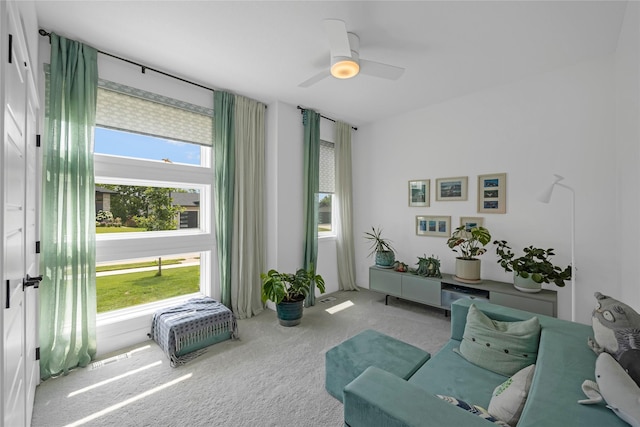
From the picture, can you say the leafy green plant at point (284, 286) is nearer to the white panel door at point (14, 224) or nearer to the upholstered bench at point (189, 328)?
the upholstered bench at point (189, 328)

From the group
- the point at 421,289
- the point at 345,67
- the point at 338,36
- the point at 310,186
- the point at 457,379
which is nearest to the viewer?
the point at 457,379

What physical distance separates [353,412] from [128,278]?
134 inches

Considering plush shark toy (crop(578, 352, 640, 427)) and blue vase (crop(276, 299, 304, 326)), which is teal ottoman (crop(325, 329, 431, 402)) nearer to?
plush shark toy (crop(578, 352, 640, 427))

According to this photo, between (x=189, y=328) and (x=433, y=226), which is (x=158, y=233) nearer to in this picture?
(x=189, y=328)

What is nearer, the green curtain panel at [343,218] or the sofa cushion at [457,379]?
the sofa cushion at [457,379]

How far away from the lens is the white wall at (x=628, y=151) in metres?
1.75

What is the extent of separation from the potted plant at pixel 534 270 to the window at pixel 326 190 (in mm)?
2457

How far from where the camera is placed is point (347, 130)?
14.9ft

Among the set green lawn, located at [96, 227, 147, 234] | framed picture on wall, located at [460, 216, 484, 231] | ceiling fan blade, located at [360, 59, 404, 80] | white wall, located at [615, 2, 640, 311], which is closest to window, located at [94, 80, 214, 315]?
green lawn, located at [96, 227, 147, 234]

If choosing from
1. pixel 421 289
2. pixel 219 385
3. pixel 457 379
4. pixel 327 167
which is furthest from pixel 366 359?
pixel 327 167

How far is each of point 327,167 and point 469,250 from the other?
2.38m

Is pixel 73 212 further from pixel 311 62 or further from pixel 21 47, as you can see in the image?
pixel 311 62

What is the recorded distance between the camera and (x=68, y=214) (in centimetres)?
221

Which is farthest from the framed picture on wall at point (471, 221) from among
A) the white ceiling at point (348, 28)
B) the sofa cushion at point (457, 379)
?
the sofa cushion at point (457, 379)
